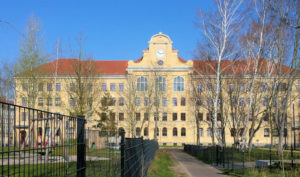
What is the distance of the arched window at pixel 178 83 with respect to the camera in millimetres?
68856

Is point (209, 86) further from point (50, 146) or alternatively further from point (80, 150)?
point (50, 146)

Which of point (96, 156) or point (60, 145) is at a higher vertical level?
point (60, 145)

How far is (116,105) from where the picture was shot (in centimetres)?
6956

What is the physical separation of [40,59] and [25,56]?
1.41 m

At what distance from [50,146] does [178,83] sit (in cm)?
6640

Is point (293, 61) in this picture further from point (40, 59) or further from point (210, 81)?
point (40, 59)

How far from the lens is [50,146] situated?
3.14 meters

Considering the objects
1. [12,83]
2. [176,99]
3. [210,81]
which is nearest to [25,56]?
[12,83]

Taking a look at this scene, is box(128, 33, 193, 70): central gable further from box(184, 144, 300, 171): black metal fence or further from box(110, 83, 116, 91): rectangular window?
box(184, 144, 300, 171): black metal fence

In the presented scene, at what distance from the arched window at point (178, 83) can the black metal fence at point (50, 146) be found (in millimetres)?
62846

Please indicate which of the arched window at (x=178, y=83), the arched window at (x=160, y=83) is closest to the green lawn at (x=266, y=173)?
the arched window at (x=160, y=83)

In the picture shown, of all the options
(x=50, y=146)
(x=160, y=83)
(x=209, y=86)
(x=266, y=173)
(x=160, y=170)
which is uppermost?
(x=160, y=83)

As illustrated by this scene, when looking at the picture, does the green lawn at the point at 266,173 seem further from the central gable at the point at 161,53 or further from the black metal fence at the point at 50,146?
the central gable at the point at 161,53

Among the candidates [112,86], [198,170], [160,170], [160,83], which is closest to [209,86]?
[198,170]
